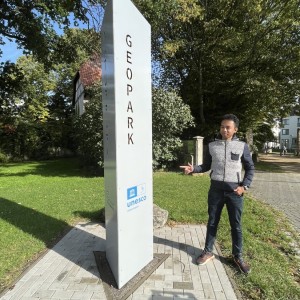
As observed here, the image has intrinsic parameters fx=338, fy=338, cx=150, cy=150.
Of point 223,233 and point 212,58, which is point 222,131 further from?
point 212,58

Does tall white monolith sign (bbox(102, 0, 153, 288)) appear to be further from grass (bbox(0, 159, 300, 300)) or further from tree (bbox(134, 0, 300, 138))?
tree (bbox(134, 0, 300, 138))

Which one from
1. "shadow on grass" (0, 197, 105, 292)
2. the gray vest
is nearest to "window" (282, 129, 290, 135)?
"shadow on grass" (0, 197, 105, 292)

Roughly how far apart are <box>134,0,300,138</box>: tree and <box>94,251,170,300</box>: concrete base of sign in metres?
13.2

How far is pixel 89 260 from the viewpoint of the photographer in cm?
468

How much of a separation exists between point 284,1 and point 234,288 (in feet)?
50.9

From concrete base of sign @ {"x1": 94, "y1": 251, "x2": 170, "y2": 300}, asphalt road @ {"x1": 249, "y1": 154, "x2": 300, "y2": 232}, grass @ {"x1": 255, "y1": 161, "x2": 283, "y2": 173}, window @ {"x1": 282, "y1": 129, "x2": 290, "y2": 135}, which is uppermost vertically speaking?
window @ {"x1": 282, "y1": 129, "x2": 290, "y2": 135}

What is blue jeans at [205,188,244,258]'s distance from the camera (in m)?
4.28

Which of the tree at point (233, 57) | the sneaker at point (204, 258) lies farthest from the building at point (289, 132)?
the sneaker at point (204, 258)

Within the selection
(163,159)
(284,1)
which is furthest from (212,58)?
(163,159)

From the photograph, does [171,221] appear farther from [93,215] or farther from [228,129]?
[228,129]

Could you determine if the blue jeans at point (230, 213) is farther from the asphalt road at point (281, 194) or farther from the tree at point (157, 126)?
the tree at point (157, 126)

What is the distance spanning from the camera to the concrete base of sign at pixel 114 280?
3.69 metres

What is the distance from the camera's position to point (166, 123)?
14516 mm

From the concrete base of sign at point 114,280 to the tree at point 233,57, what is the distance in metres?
13.2
